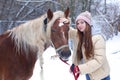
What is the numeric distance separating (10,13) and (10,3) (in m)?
0.46

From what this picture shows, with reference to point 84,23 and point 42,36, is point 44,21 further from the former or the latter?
point 84,23

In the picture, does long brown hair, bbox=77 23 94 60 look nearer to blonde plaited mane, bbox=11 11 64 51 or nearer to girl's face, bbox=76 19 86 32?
girl's face, bbox=76 19 86 32

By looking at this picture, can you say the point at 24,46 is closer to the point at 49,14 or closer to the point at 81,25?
the point at 49,14

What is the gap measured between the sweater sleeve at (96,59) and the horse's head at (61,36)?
0.24 m

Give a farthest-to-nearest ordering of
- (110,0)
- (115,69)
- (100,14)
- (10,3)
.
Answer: (110,0) → (100,14) → (10,3) → (115,69)

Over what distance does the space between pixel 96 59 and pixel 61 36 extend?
1.63 ft

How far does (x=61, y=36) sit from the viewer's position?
351 centimetres

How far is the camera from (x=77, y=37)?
12.1 feet

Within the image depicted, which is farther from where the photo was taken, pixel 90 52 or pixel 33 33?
pixel 33 33

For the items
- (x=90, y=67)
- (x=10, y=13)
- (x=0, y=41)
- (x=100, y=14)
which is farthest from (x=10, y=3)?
(x=90, y=67)

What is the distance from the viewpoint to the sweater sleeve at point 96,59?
133 inches

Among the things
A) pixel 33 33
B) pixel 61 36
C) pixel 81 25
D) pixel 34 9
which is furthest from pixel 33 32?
pixel 34 9

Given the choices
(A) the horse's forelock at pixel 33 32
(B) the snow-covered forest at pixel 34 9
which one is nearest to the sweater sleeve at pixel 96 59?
(A) the horse's forelock at pixel 33 32

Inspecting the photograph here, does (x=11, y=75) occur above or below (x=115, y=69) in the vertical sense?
above
